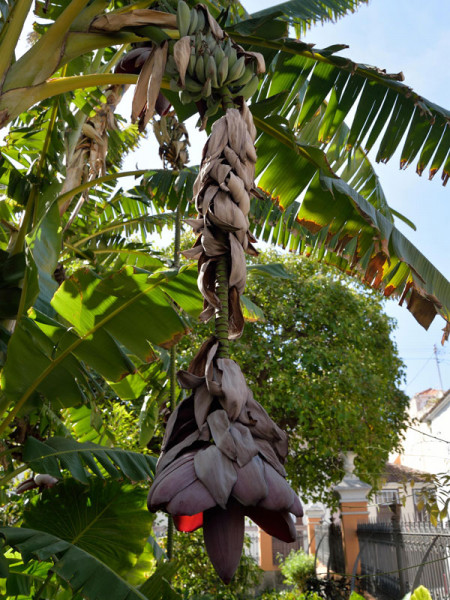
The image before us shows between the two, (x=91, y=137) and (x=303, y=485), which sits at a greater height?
(x=91, y=137)

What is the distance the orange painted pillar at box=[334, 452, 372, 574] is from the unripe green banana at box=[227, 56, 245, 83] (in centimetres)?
1093

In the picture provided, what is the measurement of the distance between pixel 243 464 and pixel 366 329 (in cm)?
Result: 1151

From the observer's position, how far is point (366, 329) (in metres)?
11.5

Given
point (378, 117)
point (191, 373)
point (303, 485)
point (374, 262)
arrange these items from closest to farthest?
point (191, 373) < point (374, 262) < point (378, 117) < point (303, 485)

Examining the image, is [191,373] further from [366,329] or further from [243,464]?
[366,329]

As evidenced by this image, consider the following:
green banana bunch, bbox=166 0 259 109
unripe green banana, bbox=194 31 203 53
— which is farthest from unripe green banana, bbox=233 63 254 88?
unripe green banana, bbox=194 31 203 53

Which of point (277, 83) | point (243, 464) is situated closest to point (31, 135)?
point (277, 83)

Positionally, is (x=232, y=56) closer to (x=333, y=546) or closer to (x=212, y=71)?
(x=212, y=71)

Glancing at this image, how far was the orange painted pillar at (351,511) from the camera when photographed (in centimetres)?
1072

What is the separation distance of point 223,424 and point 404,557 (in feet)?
27.5

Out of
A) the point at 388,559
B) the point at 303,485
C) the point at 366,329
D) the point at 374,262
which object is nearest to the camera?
the point at 374,262

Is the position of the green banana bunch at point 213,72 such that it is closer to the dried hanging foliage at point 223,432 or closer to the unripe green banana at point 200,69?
the unripe green banana at point 200,69

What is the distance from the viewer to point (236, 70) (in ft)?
3.04

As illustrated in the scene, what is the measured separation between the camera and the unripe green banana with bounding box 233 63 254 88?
0.95m
